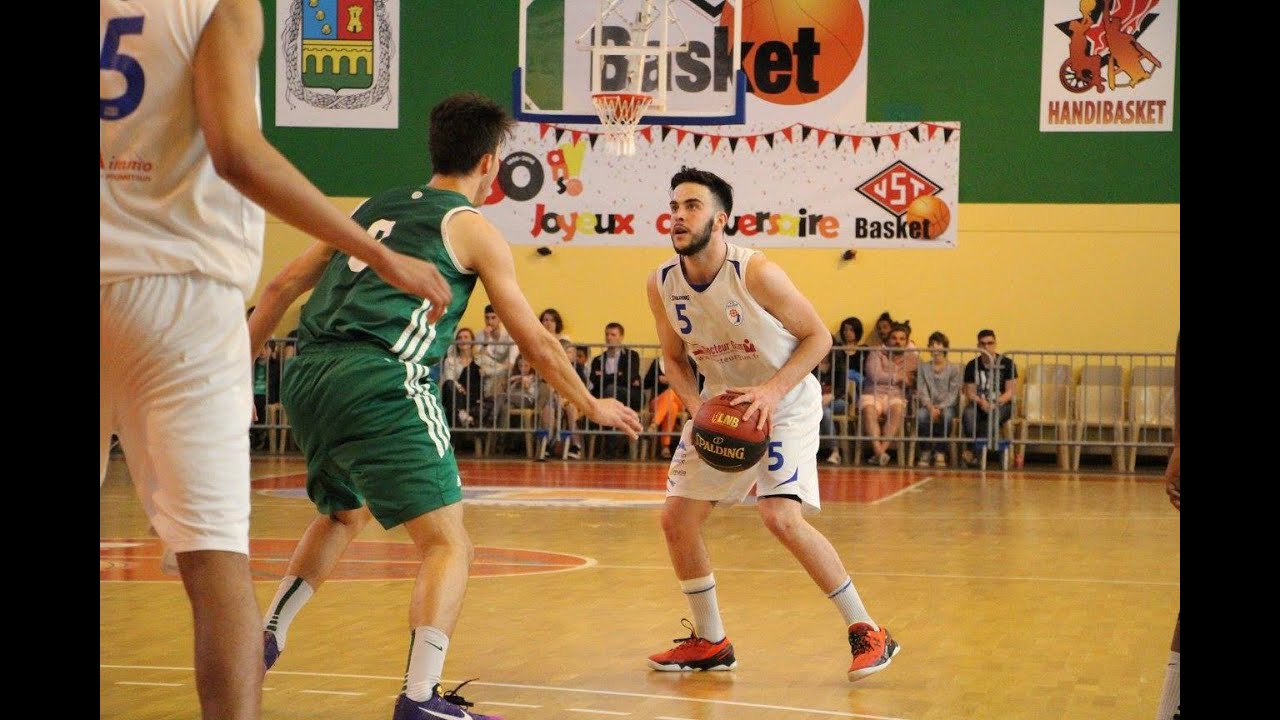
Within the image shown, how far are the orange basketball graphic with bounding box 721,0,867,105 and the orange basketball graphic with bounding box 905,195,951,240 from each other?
5.60 feet

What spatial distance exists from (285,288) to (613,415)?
3.62 ft

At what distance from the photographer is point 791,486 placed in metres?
6.24

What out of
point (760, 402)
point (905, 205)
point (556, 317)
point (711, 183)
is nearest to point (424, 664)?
point (760, 402)

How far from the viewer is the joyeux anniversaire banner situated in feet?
60.7

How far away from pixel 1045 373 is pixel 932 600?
423 inches

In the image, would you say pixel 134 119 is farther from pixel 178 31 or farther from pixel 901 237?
pixel 901 237

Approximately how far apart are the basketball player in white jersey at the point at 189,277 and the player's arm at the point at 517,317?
4.76ft

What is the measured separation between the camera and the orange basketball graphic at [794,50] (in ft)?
61.1

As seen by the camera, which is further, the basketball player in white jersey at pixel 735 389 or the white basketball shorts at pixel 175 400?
the basketball player in white jersey at pixel 735 389

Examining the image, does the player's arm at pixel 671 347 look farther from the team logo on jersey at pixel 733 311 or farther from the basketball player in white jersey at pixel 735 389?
the team logo on jersey at pixel 733 311

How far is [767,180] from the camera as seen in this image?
731 inches

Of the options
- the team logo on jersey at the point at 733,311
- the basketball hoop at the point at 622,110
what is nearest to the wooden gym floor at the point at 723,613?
the team logo on jersey at the point at 733,311

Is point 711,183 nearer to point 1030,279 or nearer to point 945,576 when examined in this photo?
point 945,576
